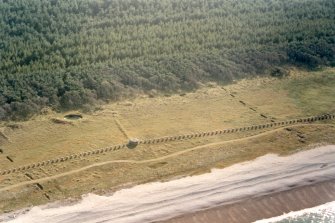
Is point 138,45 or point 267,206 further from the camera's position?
point 138,45

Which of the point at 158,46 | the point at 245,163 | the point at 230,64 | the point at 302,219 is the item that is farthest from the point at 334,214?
the point at 158,46

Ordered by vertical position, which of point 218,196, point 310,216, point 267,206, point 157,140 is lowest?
point 310,216

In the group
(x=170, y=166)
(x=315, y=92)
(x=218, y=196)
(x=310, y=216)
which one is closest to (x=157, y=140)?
(x=170, y=166)

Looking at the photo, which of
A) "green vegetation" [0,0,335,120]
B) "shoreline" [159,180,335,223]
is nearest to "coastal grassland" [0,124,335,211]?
A: "shoreline" [159,180,335,223]

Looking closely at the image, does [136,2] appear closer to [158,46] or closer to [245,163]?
[158,46]

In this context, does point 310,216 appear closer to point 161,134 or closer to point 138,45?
point 161,134

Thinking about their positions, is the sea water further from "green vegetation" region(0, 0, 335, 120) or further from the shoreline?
"green vegetation" region(0, 0, 335, 120)
